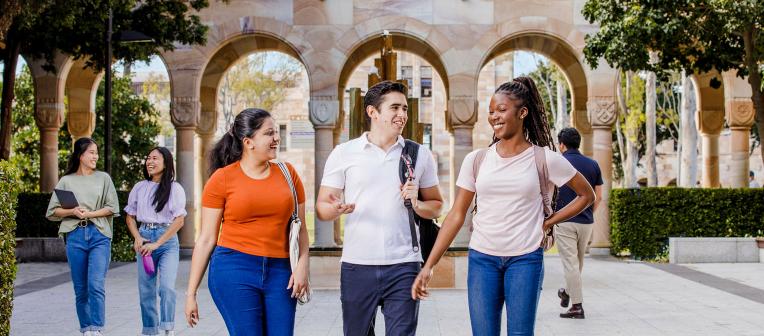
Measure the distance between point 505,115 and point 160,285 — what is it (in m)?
4.48

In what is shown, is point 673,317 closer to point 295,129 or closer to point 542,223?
point 542,223

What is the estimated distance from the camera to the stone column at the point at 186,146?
2147cm

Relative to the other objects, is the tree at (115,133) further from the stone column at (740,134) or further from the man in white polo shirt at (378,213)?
the man in white polo shirt at (378,213)

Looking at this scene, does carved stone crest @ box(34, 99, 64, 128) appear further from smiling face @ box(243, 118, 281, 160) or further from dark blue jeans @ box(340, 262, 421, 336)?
dark blue jeans @ box(340, 262, 421, 336)

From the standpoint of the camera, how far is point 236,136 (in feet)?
19.1

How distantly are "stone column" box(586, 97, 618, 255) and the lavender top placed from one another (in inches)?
532

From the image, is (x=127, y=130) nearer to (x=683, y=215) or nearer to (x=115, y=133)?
(x=115, y=133)

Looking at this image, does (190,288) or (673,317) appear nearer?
(190,288)

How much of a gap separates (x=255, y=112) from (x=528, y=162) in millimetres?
1552

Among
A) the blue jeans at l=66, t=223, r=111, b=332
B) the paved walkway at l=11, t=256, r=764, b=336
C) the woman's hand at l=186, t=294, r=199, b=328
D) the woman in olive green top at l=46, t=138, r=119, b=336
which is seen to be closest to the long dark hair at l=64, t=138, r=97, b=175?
the woman in olive green top at l=46, t=138, r=119, b=336

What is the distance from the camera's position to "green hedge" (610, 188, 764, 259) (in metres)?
20.1

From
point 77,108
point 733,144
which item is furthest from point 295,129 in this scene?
point 733,144

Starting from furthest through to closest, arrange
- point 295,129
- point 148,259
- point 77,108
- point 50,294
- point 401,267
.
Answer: point 295,129, point 77,108, point 50,294, point 148,259, point 401,267

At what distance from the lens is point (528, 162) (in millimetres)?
5574
